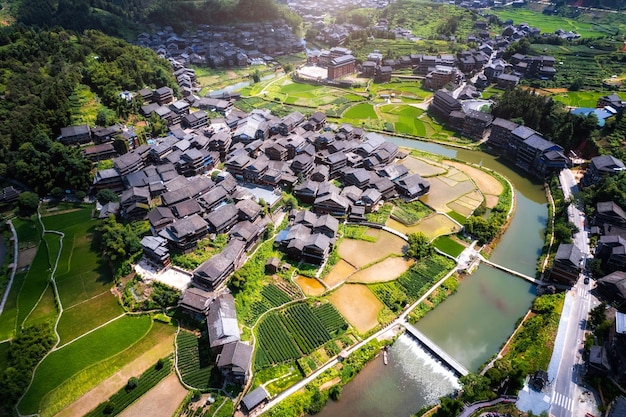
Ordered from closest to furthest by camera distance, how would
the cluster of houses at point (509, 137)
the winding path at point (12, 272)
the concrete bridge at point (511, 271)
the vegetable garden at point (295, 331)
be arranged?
the vegetable garden at point (295, 331) < the winding path at point (12, 272) < the concrete bridge at point (511, 271) < the cluster of houses at point (509, 137)

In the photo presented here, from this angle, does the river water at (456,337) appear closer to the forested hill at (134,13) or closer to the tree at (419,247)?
the tree at (419,247)

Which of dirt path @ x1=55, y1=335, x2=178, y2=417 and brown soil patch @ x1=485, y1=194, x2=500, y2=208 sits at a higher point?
brown soil patch @ x1=485, y1=194, x2=500, y2=208

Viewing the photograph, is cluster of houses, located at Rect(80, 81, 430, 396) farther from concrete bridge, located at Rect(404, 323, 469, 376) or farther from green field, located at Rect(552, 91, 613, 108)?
green field, located at Rect(552, 91, 613, 108)

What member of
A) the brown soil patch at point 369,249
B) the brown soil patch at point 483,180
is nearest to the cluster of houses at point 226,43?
the brown soil patch at point 483,180

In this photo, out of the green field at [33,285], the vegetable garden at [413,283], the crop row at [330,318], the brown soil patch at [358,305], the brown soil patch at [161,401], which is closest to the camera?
the brown soil patch at [161,401]

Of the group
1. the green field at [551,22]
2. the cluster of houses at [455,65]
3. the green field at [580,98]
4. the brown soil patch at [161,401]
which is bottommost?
the brown soil patch at [161,401]

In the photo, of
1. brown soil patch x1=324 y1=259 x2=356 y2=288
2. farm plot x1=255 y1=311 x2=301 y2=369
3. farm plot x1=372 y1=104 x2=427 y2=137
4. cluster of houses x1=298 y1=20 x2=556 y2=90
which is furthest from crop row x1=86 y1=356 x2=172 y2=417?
cluster of houses x1=298 y1=20 x2=556 y2=90
